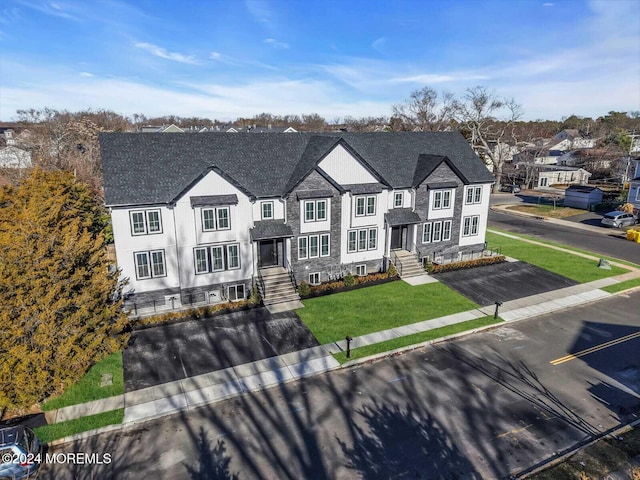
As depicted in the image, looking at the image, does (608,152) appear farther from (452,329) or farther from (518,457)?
(518,457)

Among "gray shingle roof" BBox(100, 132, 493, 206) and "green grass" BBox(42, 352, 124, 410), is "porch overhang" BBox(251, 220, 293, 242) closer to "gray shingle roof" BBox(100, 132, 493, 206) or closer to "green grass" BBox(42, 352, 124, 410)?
"gray shingle roof" BBox(100, 132, 493, 206)

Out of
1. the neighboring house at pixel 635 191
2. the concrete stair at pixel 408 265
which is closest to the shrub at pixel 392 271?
the concrete stair at pixel 408 265

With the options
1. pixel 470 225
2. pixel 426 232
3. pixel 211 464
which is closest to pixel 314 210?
pixel 426 232

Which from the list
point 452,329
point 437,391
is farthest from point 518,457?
point 452,329

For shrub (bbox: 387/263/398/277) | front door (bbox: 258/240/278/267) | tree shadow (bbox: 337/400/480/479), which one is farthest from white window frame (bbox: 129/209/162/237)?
shrub (bbox: 387/263/398/277)

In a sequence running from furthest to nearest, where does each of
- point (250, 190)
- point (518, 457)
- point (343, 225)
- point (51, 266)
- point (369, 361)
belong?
point (343, 225)
point (250, 190)
point (369, 361)
point (51, 266)
point (518, 457)

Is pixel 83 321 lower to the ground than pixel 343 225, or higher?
lower

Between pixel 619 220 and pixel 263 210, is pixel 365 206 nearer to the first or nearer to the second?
pixel 263 210

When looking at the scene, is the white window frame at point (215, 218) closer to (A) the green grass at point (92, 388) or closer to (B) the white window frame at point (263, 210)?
(B) the white window frame at point (263, 210)
